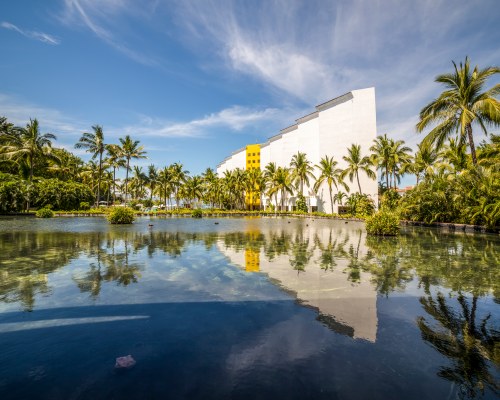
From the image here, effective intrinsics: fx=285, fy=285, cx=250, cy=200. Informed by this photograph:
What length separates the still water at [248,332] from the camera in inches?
114

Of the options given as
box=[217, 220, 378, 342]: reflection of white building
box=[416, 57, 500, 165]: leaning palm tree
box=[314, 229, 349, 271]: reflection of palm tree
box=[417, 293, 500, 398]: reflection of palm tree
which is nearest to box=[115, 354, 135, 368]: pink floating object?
box=[217, 220, 378, 342]: reflection of white building

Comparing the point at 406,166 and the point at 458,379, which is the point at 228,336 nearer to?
the point at 458,379

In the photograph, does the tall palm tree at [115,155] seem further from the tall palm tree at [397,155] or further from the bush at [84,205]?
the tall palm tree at [397,155]

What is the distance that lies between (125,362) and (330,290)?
4270 mm

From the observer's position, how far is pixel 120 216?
1057 inches

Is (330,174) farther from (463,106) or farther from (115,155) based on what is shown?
(115,155)

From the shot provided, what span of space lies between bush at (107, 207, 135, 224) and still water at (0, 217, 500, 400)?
63.4ft

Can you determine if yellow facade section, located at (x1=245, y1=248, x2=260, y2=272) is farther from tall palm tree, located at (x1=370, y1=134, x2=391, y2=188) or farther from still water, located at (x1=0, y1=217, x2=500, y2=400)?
tall palm tree, located at (x1=370, y1=134, x2=391, y2=188)

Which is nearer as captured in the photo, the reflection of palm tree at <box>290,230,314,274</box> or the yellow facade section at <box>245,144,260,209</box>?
the reflection of palm tree at <box>290,230,314,274</box>

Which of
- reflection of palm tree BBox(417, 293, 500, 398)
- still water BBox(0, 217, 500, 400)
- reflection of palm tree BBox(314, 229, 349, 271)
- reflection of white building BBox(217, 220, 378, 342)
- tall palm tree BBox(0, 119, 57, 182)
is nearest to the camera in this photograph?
still water BBox(0, 217, 500, 400)

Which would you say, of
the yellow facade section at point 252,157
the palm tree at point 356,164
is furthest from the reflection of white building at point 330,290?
the yellow facade section at point 252,157

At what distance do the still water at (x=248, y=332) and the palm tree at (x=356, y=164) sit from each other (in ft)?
130

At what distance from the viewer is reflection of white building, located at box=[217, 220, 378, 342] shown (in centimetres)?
445

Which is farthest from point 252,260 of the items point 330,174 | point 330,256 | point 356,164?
point 330,174
